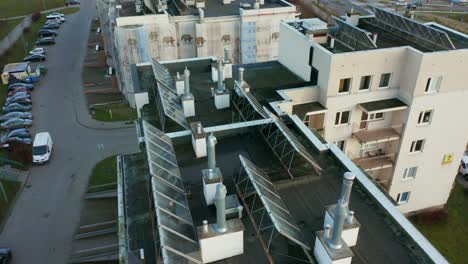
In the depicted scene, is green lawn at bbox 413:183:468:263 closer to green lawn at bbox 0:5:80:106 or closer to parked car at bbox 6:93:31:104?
parked car at bbox 6:93:31:104

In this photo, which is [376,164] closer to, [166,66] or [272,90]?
[272,90]

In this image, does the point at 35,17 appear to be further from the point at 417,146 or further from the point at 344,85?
the point at 417,146

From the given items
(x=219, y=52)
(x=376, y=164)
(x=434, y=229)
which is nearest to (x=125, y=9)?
(x=219, y=52)

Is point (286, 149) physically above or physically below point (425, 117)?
above

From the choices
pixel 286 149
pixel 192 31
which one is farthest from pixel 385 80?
pixel 192 31

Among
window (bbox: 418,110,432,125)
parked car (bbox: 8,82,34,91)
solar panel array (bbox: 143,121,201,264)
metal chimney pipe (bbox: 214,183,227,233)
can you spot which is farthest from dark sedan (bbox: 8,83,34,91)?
metal chimney pipe (bbox: 214,183,227,233)

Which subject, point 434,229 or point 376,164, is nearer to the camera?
point 376,164
